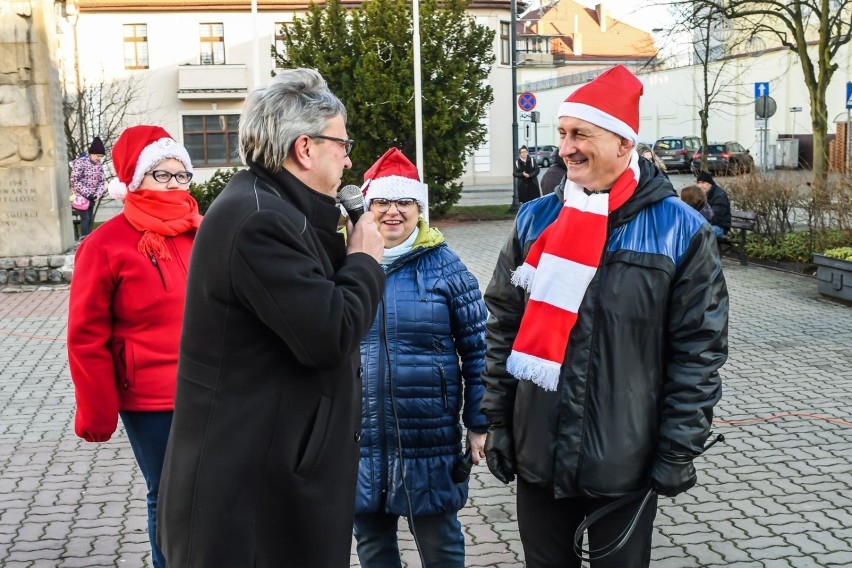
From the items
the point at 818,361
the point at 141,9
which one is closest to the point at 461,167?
the point at 818,361

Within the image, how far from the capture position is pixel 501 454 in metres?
3.32

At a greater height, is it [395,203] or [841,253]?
[395,203]

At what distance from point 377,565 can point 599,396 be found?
1294 millimetres

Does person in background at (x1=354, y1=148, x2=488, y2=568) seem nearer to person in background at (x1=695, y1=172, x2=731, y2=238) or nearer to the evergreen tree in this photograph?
person in background at (x1=695, y1=172, x2=731, y2=238)

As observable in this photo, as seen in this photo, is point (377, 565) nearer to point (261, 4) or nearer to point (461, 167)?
point (461, 167)

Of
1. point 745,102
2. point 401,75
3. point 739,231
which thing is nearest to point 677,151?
point 745,102

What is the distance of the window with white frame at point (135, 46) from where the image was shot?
4347 cm

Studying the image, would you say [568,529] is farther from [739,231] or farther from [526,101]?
[526,101]

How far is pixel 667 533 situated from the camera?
5.19 meters

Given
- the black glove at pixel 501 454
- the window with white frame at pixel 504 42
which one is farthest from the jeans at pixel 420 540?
the window with white frame at pixel 504 42

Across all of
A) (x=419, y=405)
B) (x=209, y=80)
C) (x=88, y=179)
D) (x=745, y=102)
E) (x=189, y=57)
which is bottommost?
(x=419, y=405)

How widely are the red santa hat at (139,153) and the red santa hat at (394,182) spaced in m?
0.78

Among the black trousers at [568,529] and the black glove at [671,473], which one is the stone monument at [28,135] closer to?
the black trousers at [568,529]

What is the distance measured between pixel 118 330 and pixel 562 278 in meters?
1.92
